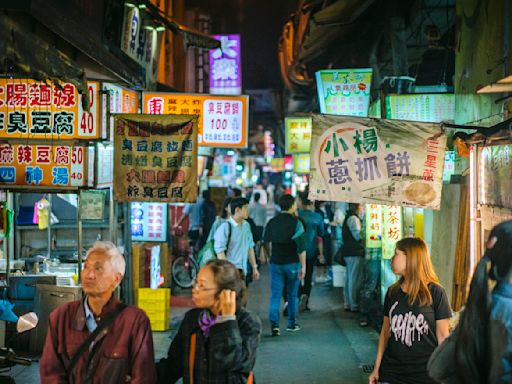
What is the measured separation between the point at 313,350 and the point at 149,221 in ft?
16.9

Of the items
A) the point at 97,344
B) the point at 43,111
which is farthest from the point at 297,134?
the point at 97,344

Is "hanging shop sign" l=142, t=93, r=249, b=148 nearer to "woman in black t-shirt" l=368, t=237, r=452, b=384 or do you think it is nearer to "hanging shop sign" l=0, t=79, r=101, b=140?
"hanging shop sign" l=0, t=79, r=101, b=140

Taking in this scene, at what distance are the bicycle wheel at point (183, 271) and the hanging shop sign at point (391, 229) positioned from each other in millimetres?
5735

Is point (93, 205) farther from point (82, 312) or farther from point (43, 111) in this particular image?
point (82, 312)

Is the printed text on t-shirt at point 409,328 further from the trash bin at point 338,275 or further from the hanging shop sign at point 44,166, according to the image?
the trash bin at point 338,275

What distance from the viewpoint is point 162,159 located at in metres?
9.14

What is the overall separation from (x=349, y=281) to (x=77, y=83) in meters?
8.16

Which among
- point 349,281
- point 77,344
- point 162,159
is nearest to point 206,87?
point 349,281

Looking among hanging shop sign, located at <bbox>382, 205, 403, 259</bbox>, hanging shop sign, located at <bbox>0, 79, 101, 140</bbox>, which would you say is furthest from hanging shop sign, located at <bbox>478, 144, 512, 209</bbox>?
hanging shop sign, located at <bbox>0, 79, 101, 140</bbox>

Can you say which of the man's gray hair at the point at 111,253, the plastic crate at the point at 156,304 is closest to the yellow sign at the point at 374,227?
the plastic crate at the point at 156,304

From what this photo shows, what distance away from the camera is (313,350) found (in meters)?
10.9

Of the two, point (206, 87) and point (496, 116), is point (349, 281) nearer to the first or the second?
point (496, 116)

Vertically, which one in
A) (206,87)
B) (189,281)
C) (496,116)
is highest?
(206,87)

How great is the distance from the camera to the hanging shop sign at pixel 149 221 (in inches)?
570
